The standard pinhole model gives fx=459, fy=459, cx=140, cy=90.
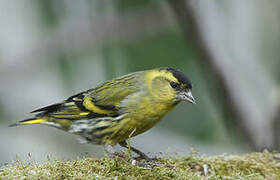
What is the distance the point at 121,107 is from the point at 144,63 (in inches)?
158

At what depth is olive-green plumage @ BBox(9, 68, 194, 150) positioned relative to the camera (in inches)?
170

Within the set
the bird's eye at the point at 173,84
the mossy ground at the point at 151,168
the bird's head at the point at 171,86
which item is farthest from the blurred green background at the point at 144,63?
the mossy ground at the point at 151,168

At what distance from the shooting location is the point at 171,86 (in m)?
4.52

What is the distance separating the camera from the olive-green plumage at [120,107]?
14.1ft

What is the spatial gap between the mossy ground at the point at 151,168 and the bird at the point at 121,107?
567 millimetres

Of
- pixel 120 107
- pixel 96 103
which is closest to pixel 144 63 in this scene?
pixel 96 103

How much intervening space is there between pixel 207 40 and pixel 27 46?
12.8ft

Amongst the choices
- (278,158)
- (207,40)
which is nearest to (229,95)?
(207,40)

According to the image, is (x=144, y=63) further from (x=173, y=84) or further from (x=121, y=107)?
(x=121, y=107)

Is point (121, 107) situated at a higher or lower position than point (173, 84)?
lower

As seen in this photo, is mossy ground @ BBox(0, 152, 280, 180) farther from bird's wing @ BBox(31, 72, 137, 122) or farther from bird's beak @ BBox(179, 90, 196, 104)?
bird's wing @ BBox(31, 72, 137, 122)

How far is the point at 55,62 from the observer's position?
8.27 metres

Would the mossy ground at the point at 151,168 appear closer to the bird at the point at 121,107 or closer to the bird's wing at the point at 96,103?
the bird at the point at 121,107

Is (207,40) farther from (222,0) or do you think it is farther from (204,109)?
(204,109)
